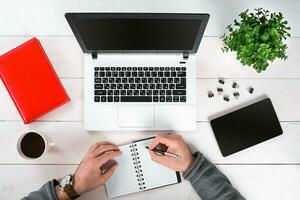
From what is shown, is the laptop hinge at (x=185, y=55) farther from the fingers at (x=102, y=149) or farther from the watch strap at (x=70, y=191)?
the watch strap at (x=70, y=191)

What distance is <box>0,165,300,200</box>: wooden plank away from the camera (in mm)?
1187

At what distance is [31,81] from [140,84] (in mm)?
331

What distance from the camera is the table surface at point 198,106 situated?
1.19 meters

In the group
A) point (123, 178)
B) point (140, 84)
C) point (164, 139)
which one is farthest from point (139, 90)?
point (123, 178)

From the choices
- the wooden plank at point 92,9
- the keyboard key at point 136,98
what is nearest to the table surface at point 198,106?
the wooden plank at point 92,9

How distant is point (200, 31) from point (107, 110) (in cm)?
37

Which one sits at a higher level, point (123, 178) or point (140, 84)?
point (140, 84)

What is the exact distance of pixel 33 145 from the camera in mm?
1154

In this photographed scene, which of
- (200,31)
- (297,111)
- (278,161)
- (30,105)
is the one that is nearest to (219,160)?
(278,161)

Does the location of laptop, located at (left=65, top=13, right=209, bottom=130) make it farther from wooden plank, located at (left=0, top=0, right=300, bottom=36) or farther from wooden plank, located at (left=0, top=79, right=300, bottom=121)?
wooden plank, located at (left=0, top=0, right=300, bottom=36)

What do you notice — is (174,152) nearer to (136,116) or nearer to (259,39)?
(136,116)

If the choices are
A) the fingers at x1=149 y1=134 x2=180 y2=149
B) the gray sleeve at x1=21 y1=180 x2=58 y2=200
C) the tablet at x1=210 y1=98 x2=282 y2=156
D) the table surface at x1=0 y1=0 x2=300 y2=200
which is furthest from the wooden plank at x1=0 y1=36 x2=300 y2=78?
the gray sleeve at x1=21 y1=180 x2=58 y2=200

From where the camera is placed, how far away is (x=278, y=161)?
3.92 feet

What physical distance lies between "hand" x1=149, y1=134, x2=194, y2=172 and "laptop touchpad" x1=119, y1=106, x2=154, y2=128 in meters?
0.07
